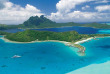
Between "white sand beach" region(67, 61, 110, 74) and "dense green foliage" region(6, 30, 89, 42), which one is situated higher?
"dense green foliage" region(6, 30, 89, 42)

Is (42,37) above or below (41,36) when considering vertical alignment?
below

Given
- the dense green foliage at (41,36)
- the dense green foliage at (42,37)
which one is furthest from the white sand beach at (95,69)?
the dense green foliage at (41,36)

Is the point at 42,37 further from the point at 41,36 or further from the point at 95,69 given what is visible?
the point at 95,69

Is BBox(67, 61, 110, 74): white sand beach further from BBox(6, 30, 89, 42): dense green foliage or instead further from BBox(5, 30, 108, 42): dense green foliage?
BBox(6, 30, 89, 42): dense green foliage

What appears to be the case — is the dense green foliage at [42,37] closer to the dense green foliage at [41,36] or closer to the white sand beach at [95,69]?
the dense green foliage at [41,36]

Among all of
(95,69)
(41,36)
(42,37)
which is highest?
(41,36)

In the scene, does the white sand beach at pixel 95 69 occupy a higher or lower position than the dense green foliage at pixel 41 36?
lower

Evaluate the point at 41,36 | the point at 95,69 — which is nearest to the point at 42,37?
the point at 41,36

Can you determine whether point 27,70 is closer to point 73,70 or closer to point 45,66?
point 45,66

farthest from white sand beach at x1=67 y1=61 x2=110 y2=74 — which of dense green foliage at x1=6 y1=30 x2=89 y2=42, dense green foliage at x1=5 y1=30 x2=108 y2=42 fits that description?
dense green foliage at x1=6 y1=30 x2=89 y2=42

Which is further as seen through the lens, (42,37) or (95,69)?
(42,37)

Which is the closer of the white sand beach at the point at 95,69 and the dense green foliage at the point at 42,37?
the white sand beach at the point at 95,69
